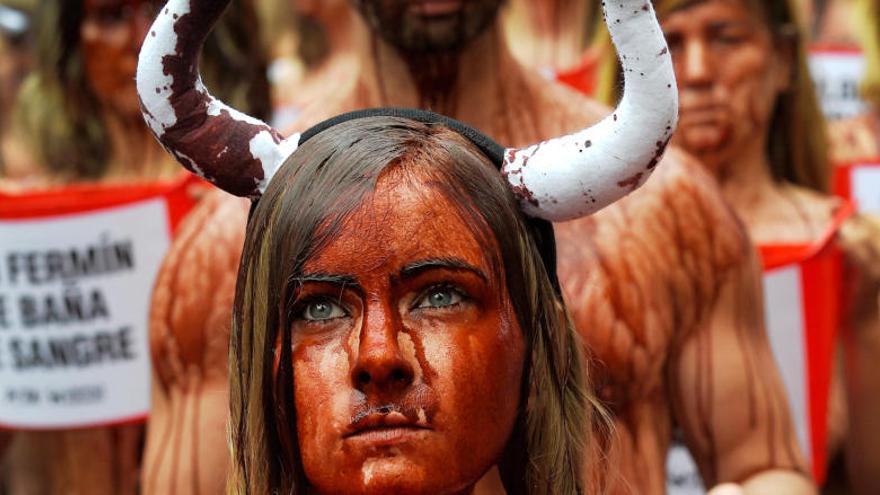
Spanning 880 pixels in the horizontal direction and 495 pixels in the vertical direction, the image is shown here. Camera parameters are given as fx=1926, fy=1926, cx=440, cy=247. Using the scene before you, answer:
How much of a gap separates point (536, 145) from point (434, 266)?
0.31 m

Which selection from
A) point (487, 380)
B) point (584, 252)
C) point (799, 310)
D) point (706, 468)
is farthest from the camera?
point (799, 310)

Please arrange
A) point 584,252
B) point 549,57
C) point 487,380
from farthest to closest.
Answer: point 549,57
point 584,252
point 487,380

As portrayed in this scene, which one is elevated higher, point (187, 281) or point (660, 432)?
point (187, 281)

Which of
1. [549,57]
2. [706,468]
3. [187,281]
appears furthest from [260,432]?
[549,57]

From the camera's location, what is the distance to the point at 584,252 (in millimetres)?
3645

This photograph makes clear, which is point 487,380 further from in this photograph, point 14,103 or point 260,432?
point 14,103

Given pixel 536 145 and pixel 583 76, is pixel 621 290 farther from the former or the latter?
pixel 583 76

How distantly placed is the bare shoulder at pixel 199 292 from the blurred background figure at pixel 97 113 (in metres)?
1.76

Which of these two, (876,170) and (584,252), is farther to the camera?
(876,170)

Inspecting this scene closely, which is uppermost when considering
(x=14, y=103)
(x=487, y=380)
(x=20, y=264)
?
(x=487, y=380)

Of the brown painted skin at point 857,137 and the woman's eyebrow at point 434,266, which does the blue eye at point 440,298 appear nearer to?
the woman's eyebrow at point 434,266

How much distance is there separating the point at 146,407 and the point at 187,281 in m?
1.37

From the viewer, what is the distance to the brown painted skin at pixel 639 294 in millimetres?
3641

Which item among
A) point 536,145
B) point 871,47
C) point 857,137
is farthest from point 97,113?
point 536,145
